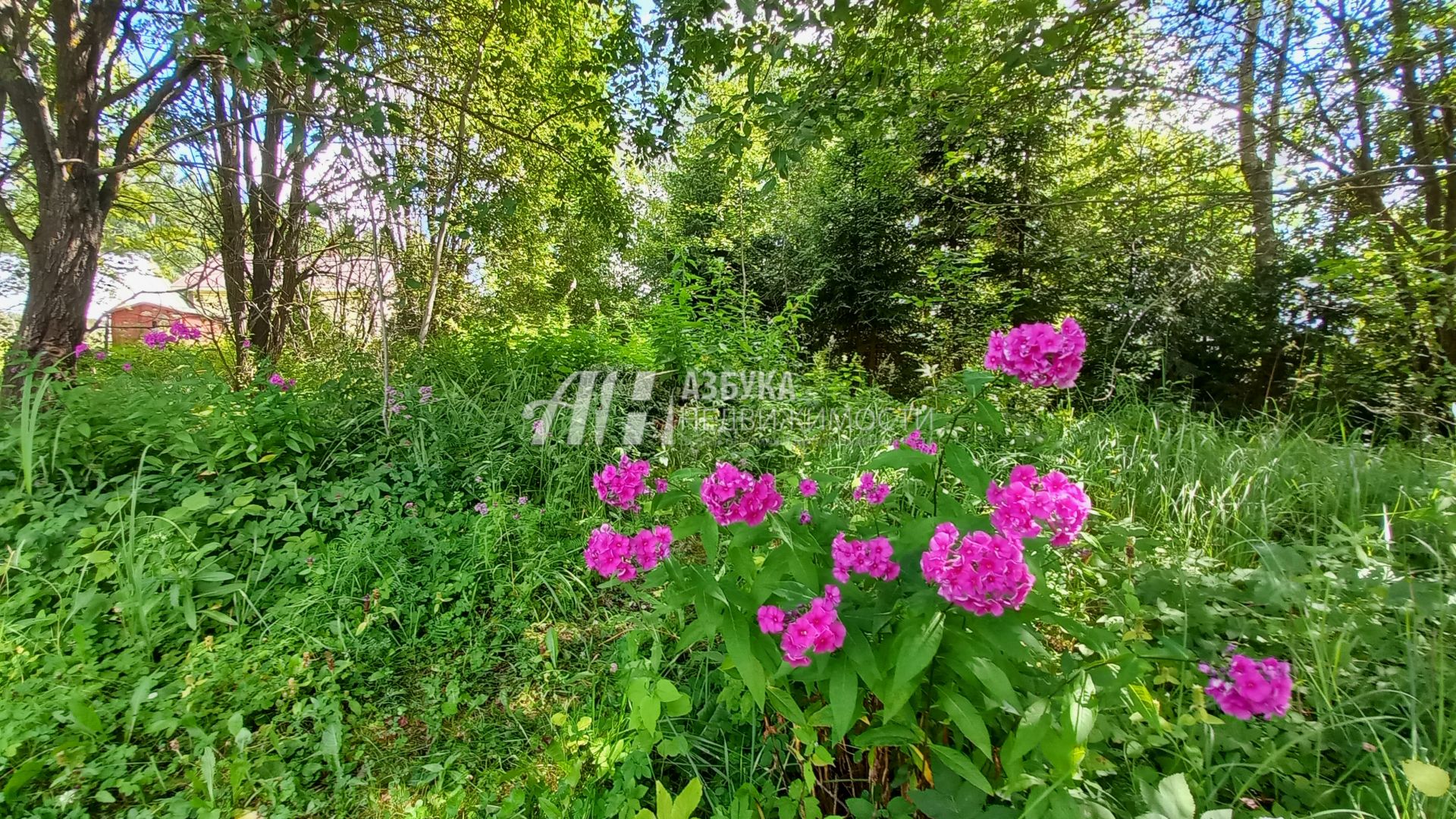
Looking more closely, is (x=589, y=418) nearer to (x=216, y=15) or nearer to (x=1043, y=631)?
(x=216, y=15)

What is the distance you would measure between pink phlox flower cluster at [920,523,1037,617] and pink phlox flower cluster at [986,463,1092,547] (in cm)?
7

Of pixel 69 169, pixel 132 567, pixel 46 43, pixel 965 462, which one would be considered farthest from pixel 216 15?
pixel 46 43

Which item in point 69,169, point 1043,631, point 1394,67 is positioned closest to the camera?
point 1043,631

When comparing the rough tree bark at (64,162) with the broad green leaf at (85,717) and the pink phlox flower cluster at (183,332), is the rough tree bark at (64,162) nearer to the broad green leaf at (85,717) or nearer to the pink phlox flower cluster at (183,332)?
the pink phlox flower cluster at (183,332)

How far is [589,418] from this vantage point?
2939 mm

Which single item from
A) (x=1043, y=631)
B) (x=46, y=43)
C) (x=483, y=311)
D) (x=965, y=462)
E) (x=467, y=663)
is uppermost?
(x=46, y=43)

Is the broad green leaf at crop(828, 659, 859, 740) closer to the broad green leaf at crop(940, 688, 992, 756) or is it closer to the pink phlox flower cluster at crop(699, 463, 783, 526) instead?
the broad green leaf at crop(940, 688, 992, 756)

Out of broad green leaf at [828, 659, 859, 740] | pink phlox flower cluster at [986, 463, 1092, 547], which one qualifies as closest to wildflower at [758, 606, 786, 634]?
broad green leaf at [828, 659, 859, 740]

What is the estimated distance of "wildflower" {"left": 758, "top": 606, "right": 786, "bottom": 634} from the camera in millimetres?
876

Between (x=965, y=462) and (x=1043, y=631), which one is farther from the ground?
(x=965, y=462)

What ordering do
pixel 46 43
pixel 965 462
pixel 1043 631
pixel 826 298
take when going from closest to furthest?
1. pixel 965 462
2. pixel 1043 631
3. pixel 46 43
4. pixel 826 298

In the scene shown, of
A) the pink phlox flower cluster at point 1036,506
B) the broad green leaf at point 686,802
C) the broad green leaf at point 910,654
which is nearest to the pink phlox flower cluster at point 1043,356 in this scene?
the pink phlox flower cluster at point 1036,506

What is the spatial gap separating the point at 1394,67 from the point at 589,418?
14.4ft

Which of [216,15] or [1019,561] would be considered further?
[216,15]
